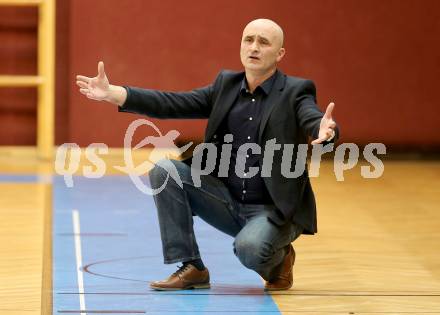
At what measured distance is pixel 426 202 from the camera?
7.75m

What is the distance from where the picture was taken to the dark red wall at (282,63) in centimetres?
959

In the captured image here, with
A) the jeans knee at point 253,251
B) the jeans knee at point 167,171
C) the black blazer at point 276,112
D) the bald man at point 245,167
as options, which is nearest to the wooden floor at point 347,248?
the jeans knee at point 253,251

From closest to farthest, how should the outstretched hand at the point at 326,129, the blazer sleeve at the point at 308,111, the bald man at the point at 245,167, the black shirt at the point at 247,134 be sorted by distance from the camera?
the outstretched hand at the point at 326,129 → the blazer sleeve at the point at 308,111 → the bald man at the point at 245,167 → the black shirt at the point at 247,134

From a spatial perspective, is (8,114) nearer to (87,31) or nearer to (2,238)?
(87,31)

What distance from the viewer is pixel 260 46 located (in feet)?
15.8

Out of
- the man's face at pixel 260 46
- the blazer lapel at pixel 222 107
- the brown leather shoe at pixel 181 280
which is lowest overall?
the brown leather shoe at pixel 181 280

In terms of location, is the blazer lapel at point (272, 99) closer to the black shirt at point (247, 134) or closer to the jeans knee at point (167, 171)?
the black shirt at point (247, 134)

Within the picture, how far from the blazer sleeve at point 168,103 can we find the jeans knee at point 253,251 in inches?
25.2

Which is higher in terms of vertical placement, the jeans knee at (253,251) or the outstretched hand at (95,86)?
the outstretched hand at (95,86)

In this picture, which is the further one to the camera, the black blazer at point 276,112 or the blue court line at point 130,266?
the black blazer at point 276,112

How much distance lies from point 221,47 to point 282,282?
198 inches

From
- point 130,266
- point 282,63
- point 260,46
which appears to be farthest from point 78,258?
point 282,63

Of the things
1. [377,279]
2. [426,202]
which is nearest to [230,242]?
[377,279]

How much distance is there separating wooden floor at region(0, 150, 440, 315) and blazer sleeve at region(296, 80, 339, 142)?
0.74 m
